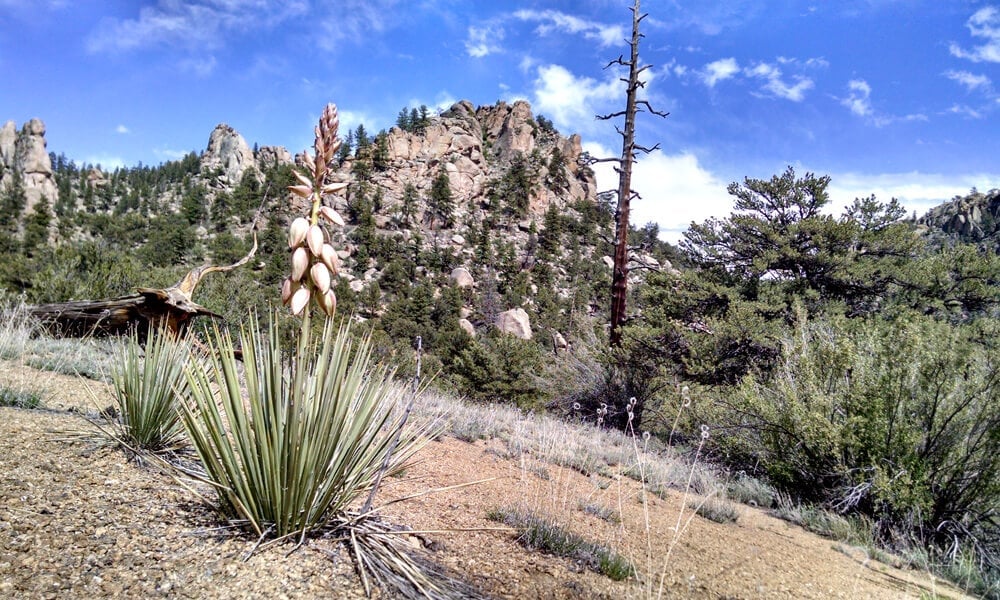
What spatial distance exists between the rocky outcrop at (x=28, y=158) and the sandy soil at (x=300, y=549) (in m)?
99.2

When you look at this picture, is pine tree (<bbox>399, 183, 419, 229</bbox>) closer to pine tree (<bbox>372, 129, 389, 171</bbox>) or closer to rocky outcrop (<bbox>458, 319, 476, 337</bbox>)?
pine tree (<bbox>372, 129, 389, 171</bbox>)

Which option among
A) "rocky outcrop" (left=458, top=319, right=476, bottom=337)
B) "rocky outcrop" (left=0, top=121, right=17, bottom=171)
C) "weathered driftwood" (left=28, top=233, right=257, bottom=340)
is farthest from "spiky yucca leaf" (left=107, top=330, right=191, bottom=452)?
"rocky outcrop" (left=0, top=121, right=17, bottom=171)

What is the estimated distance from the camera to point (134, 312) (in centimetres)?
506

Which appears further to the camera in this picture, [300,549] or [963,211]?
[963,211]

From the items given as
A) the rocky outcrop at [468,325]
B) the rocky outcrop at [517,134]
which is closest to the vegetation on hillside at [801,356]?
the rocky outcrop at [468,325]

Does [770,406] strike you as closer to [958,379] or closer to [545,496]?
[958,379]

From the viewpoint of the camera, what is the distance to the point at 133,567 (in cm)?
165

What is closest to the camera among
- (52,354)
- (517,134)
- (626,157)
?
(52,354)

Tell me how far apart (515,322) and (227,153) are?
72.9 meters

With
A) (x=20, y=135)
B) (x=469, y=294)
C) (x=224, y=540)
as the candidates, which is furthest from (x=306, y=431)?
(x=20, y=135)

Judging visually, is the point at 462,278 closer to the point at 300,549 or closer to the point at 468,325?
the point at 468,325

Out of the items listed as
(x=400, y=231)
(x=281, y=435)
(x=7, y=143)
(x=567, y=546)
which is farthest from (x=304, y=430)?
(x=7, y=143)

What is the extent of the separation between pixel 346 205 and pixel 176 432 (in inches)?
2245

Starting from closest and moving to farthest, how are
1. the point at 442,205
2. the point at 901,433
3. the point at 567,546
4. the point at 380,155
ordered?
the point at 567,546
the point at 901,433
the point at 442,205
the point at 380,155
